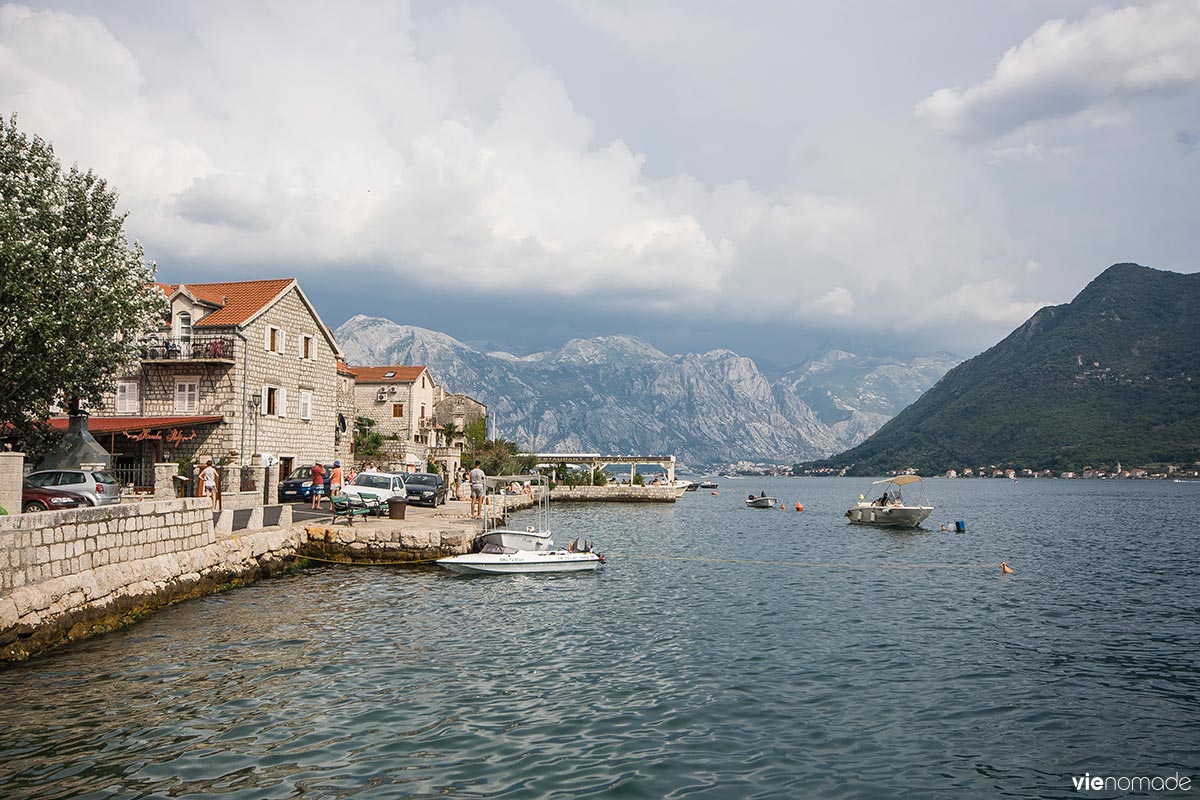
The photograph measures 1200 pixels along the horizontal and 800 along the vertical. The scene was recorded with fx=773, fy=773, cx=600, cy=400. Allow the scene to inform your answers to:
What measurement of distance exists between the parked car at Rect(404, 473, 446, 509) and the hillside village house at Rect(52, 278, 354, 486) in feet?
26.1

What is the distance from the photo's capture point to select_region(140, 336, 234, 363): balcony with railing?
43.2 m

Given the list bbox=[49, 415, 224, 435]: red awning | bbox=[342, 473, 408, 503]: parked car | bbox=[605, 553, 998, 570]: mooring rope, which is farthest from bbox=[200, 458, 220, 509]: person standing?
bbox=[605, 553, 998, 570]: mooring rope

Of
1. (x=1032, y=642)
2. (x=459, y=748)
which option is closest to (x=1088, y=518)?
(x=1032, y=642)

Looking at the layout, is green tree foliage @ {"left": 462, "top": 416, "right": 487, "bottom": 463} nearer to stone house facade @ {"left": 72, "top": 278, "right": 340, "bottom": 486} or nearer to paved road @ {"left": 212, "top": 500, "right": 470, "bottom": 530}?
stone house facade @ {"left": 72, "top": 278, "right": 340, "bottom": 486}

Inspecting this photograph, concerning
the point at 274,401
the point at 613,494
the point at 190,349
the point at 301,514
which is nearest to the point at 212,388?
the point at 190,349

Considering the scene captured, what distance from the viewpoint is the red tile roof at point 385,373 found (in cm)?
7831

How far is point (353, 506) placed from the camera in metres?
36.0

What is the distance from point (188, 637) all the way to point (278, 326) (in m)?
32.5

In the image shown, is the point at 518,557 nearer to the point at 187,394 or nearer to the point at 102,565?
the point at 102,565

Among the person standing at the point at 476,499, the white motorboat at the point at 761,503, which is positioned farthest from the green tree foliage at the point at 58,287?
the white motorboat at the point at 761,503

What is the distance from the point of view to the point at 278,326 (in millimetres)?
47125

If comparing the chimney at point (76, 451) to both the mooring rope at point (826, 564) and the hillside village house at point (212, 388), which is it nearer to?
the hillside village house at point (212, 388)

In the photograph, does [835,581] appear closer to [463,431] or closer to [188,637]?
[188,637]

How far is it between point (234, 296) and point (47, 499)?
2701 centimetres
